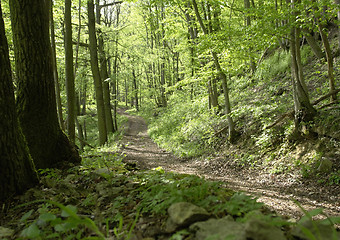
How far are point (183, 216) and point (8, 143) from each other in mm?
2662

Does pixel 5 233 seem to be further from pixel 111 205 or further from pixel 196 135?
pixel 196 135

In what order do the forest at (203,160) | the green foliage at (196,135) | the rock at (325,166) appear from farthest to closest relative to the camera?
the green foliage at (196,135) → the rock at (325,166) → the forest at (203,160)

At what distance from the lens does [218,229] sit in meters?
1.71

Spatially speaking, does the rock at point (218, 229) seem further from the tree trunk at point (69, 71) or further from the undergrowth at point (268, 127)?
the tree trunk at point (69, 71)

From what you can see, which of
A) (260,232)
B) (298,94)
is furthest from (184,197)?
(298,94)

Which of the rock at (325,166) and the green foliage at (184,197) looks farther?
the rock at (325,166)

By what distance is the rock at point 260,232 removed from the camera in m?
1.48

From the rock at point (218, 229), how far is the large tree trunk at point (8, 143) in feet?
8.95

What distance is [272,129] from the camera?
278 inches

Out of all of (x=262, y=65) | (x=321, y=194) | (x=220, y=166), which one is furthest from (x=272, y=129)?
(x=262, y=65)

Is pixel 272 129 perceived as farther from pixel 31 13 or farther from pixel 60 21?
pixel 60 21

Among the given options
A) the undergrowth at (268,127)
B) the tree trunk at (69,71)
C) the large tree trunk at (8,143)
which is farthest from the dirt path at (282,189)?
the tree trunk at (69,71)

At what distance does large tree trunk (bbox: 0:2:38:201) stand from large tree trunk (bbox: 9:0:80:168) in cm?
115

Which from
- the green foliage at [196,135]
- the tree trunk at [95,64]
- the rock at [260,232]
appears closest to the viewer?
the rock at [260,232]
